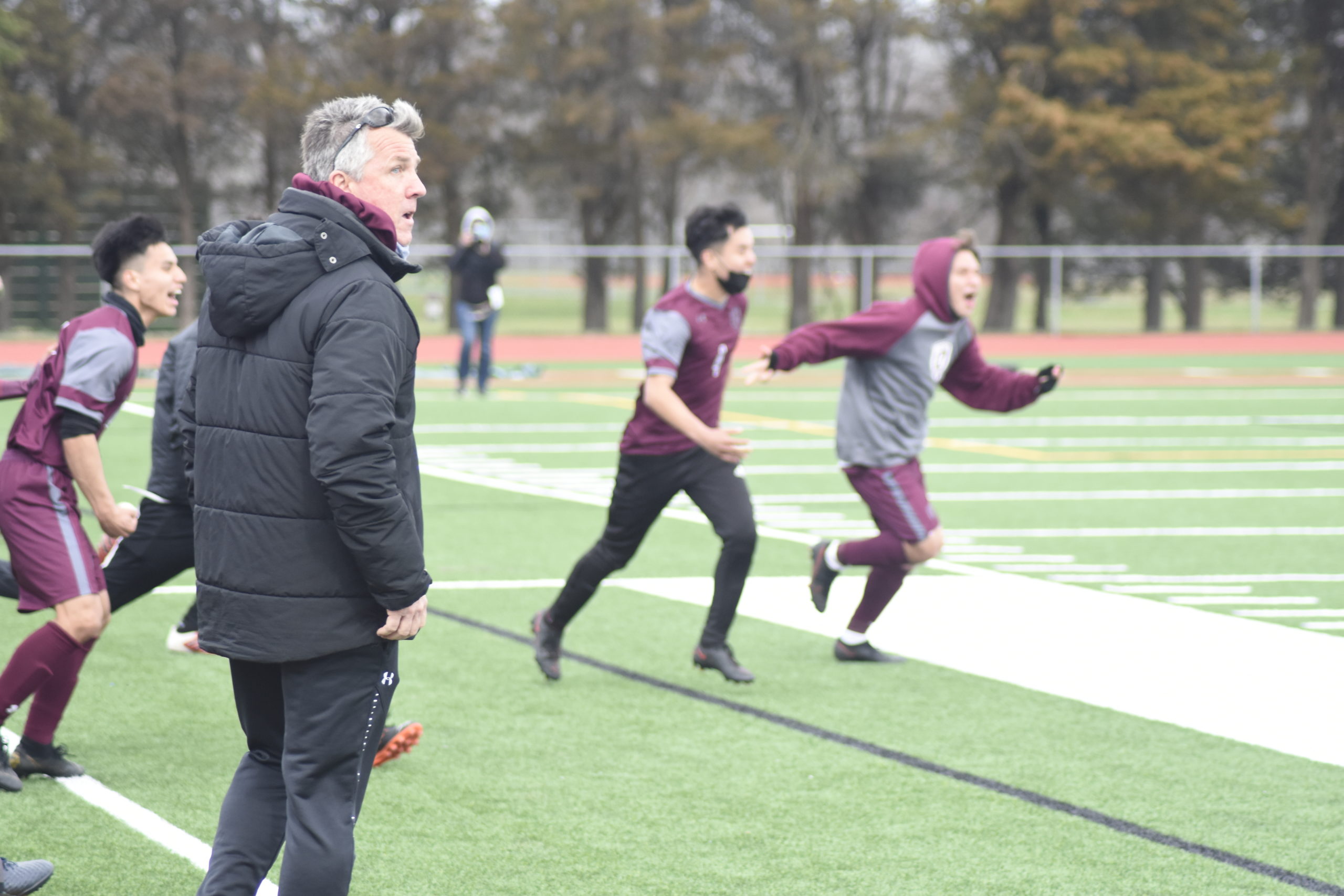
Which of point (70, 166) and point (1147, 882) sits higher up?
point (70, 166)

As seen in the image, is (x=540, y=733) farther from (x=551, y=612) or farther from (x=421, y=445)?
(x=421, y=445)

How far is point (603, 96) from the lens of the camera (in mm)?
38562

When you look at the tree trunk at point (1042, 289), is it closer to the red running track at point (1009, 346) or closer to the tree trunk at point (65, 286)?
the red running track at point (1009, 346)

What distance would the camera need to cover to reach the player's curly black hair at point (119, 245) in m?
5.02

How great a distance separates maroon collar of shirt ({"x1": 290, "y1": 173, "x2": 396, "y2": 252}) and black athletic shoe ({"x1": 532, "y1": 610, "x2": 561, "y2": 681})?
3349 millimetres

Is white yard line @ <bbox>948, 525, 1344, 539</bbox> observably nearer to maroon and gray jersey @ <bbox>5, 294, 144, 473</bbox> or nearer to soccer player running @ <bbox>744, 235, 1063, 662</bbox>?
soccer player running @ <bbox>744, 235, 1063, 662</bbox>

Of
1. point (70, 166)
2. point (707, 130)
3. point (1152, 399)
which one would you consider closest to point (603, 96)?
point (707, 130)

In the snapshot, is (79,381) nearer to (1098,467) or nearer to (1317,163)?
(1098,467)

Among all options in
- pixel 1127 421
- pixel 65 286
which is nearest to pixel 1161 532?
pixel 1127 421

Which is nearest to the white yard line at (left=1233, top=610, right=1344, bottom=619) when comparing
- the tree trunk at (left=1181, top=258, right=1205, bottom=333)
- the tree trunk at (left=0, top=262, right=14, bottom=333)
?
the tree trunk at (left=0, top=262, right=14, bottom=333)

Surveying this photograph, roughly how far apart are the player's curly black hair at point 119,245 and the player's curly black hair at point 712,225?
6.94 feet

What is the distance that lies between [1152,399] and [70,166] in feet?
86.0

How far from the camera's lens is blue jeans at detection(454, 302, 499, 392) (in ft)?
61.9

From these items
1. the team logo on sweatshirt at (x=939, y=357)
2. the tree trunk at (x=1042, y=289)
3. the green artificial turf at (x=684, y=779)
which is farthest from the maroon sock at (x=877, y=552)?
the tree trunk at (x=1042, y=289)
